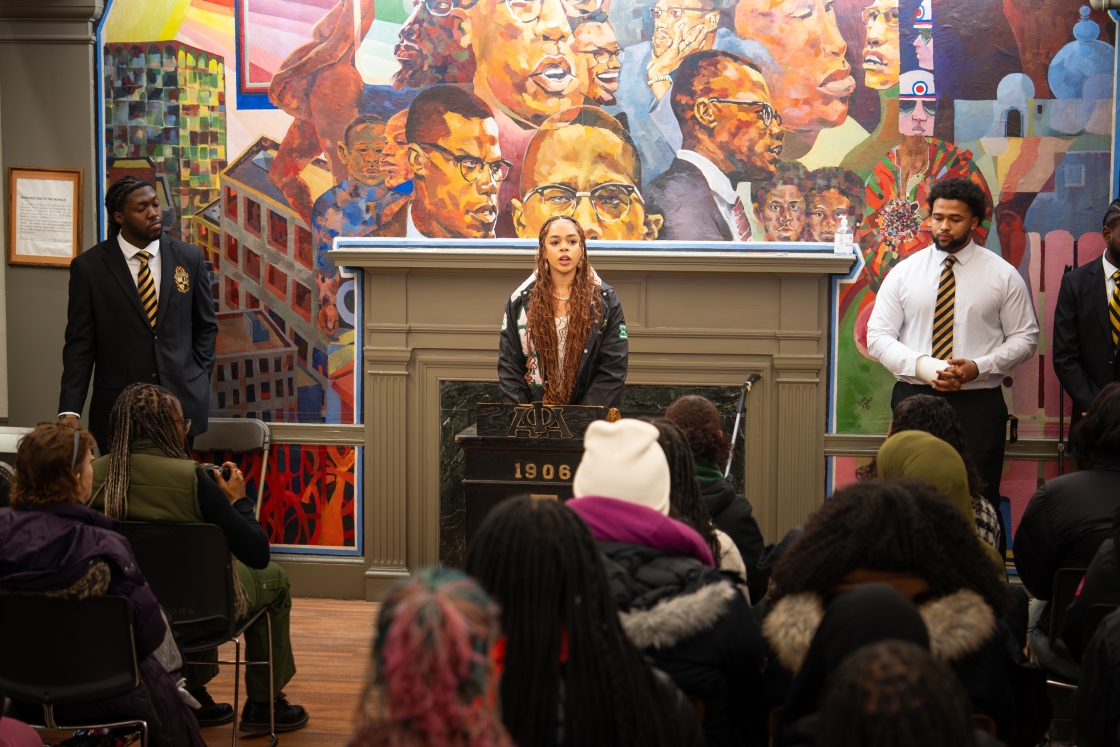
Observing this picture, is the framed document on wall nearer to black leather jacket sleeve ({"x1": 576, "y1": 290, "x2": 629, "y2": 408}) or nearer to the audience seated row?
the audience seated row

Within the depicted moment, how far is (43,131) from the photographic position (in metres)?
5.71

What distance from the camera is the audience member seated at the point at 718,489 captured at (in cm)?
316

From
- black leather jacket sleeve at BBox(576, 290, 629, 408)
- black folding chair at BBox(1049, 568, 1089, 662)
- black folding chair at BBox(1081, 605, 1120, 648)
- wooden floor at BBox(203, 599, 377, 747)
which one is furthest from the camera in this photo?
black leather jacket sleeve at BBox(576, 290, 629, 408)

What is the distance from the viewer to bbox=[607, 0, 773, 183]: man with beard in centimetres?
534

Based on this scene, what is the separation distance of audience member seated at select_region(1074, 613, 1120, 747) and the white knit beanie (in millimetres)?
895

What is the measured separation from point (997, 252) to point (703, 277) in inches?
56.9

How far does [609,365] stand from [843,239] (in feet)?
5.97

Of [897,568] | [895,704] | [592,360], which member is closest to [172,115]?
[592,360]

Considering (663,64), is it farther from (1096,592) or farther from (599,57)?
(1096,592)

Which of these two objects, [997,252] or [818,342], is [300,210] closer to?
[818,342]

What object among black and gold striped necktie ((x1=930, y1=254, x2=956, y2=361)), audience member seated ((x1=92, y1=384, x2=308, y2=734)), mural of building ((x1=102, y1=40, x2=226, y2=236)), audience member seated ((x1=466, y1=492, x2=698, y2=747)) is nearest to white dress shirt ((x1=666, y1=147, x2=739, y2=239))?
black and gold striped necktie ((x1=930, y1=254, x2=956, y2=361))

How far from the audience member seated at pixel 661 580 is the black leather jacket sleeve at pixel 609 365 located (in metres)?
1.93

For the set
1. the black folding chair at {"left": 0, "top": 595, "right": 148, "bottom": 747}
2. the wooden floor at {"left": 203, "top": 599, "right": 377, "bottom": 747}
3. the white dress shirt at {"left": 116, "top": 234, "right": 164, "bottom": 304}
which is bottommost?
the wooden floor at {"left": 203, "top": 599, "right": 377, "bottom": 747}

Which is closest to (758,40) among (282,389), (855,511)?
(282,389)
